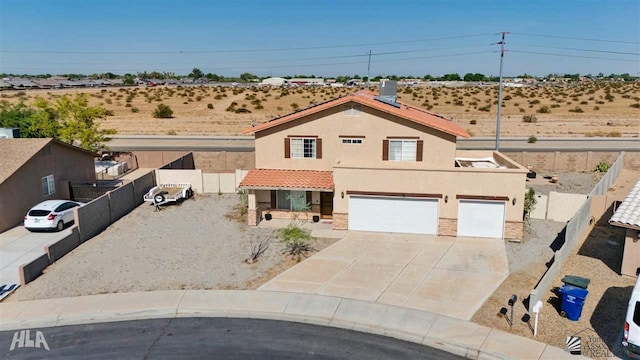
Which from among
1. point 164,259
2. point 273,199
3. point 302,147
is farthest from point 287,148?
point 164,259

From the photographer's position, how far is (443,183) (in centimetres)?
2416

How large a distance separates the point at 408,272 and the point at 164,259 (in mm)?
10685

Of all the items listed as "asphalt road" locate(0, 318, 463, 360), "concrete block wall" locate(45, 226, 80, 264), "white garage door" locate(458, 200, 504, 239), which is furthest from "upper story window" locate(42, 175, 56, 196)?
"white garage door" locate(458, 200, 504, 239)

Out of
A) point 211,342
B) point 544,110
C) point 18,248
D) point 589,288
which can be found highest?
point 544,110

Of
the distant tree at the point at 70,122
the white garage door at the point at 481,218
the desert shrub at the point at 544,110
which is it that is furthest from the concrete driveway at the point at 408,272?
the desert shrub at the point at 544,110

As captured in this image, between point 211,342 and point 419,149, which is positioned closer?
point 211,342

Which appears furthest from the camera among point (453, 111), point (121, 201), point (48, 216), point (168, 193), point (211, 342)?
point (453, 111)

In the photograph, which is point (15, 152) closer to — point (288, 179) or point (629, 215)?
point (288, 179)

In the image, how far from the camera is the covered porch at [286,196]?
84.3 feet

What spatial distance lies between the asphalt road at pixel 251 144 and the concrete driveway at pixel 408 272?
84.2 feet

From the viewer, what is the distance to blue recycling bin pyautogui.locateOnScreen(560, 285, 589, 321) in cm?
1595

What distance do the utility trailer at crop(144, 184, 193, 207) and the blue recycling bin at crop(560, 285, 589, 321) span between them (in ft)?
72.1

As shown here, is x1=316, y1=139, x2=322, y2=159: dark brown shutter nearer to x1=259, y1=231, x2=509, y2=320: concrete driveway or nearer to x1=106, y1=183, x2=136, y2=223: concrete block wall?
x1=259, y1=231, x2=509, y2=320: concrete driveway

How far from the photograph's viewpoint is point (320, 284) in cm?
1900
